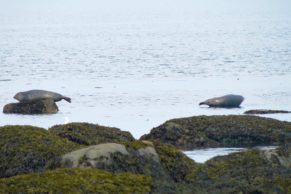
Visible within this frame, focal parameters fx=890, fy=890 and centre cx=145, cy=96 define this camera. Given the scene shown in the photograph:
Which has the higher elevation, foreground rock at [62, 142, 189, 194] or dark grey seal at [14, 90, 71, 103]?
foreground rock at [62, 142, 189, 194]

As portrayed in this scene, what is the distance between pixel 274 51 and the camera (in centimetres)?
4728

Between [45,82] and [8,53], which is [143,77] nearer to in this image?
[45,82]

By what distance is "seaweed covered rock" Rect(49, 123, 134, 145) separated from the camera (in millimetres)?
11805

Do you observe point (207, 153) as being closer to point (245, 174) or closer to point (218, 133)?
point (218, 133)

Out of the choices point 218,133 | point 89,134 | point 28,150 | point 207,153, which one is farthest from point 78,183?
point 218,133

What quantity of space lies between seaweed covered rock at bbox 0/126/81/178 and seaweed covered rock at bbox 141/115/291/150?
11.6 ft

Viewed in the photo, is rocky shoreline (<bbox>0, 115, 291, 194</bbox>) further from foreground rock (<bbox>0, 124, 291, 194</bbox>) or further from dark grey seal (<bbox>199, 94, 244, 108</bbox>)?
dark grey seal (<bbox>199, 94, 244, 108</bbox>)

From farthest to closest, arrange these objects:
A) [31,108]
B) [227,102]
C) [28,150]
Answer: [227,102], [31,108], [28,150]

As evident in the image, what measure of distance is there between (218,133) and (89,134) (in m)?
2.59

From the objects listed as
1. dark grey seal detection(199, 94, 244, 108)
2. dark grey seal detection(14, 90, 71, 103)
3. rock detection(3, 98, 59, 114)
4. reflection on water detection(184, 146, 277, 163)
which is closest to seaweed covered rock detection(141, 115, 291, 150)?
reflection on water detection(184, 146, 277, 163)

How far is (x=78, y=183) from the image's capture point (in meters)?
7.74

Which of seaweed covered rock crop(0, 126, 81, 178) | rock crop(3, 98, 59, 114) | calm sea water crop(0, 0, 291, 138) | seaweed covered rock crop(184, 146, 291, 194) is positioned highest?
seaweed covered rock crop(184, 146, 291, 194)

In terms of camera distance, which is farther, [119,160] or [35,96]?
[35,96]

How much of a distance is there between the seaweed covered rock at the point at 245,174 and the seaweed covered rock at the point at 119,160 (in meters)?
0.34
